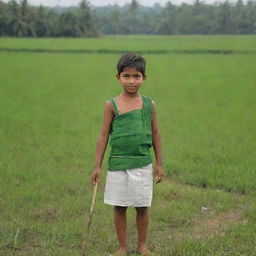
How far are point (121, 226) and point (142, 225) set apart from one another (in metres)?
0.13

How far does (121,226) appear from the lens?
3355 millimetres

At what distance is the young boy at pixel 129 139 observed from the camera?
3.17 meters

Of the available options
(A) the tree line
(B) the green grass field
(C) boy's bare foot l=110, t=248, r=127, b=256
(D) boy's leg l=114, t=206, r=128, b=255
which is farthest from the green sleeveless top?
(A) the tree line

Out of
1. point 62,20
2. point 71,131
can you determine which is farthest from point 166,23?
point 71,131

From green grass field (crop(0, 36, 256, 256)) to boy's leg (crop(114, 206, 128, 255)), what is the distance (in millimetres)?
133

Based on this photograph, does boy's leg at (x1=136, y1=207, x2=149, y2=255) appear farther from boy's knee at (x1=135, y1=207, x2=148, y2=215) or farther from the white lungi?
the white lungi

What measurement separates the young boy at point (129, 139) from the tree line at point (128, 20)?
44444 mm

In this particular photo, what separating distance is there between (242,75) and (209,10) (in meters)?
50.9

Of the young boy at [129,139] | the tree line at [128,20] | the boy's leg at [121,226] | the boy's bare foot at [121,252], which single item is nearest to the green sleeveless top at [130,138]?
the young boy at [129,139]

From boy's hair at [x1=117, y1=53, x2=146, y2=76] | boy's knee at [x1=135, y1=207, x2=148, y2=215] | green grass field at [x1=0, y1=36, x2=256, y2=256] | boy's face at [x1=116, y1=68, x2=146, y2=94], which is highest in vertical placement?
boy's hair at [x1=117, y1=53, x2=146, y2=76]

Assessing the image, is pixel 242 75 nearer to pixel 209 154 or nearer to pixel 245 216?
pixel 209 154

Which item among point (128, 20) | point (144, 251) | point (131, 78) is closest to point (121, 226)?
point (144, 251)

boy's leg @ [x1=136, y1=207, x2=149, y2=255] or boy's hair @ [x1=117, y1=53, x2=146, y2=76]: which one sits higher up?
boy's hair @ [x1=117, y1=53, x2=146, y2=76]

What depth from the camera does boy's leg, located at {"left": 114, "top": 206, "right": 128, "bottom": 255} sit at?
3.33m
